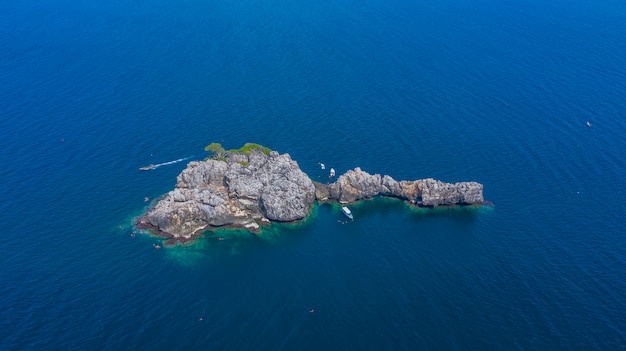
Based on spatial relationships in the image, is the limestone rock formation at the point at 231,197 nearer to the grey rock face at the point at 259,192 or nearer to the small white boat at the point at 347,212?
the grey rock face at the point at 259,192

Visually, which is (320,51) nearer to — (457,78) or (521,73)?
(457,78)

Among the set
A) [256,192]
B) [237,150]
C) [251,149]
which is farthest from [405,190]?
[237,150]

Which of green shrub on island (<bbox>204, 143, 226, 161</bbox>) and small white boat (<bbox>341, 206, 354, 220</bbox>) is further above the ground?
green shrub on island (<bbox>204, 143, 226, 161</bbox>)

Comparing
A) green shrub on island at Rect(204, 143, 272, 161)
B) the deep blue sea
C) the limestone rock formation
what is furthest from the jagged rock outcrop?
green shrub on island at Rect(204, 143, 272, 161)

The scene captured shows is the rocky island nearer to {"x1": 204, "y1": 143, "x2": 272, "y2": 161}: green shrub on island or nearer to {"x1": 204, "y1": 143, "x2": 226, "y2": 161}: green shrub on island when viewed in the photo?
{"x1": 204, "y1": 143, "x2": 226, "y2": 161}: green shrub on island

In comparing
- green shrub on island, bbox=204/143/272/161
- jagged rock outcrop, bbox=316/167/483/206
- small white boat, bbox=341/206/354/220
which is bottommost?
small white boat, bbox=341/206/354/220

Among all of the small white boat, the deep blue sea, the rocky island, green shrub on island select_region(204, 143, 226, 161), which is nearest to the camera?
the deep blue sea
